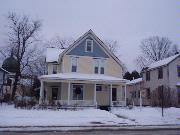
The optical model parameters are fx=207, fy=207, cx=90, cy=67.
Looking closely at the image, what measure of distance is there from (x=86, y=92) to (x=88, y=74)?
2309 millimetres

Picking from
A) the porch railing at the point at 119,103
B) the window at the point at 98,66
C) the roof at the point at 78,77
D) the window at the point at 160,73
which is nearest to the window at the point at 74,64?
the roof at the point at 78,77

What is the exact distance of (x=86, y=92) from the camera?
26.3m

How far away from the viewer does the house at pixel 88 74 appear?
25.3 metres

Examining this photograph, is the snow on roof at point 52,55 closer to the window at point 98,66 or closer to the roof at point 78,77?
the roof at point 78,77

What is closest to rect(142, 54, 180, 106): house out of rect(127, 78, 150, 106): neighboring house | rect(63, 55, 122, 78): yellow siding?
rect(127, 78, 150, 106): neighboring house

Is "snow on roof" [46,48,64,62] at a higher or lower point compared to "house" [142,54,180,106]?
higher

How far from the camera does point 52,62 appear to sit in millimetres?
28297

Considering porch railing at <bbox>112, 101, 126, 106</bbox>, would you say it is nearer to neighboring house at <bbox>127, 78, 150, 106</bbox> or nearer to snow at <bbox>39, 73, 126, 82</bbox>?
snow at <bbox>39, 73, 126, 82</bbox>

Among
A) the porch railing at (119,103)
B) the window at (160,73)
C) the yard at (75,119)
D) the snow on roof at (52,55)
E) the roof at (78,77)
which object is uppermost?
the snow on roof at (52,55)

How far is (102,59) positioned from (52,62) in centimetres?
684

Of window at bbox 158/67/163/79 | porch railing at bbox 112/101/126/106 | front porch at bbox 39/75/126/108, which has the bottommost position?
porch railing at bbox 112/101/126/106

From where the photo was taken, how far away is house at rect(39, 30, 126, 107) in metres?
25.3

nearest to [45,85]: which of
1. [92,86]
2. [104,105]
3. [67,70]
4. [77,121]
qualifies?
[67,70]

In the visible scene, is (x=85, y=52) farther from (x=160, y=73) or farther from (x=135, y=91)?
(x=135, y=91)
